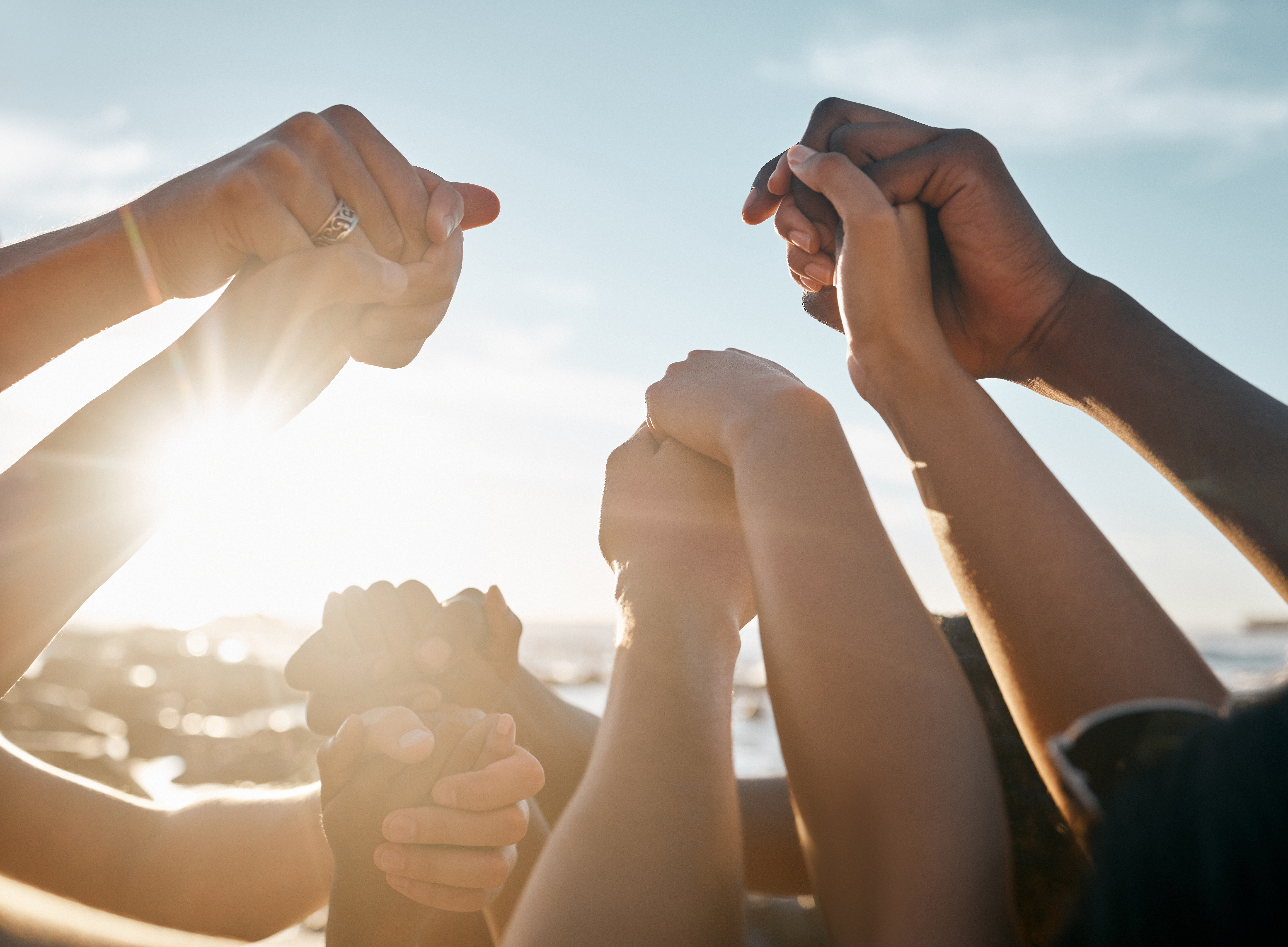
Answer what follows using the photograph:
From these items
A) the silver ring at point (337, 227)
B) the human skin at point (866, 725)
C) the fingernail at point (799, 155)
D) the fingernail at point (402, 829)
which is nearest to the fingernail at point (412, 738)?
the fingernail at point (402, 829)

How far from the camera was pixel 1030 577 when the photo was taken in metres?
1.29

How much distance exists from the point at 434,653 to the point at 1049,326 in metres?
1.64

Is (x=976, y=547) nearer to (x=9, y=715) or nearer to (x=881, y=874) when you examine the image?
(x=881, y=874)

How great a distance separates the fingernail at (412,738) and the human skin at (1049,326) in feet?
4.35

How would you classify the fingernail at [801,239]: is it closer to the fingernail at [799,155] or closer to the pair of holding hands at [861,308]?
the pair of holding hands at [861,308]

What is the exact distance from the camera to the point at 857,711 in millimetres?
1002

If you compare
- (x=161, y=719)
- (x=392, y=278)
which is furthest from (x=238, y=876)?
(x=161, y=719)

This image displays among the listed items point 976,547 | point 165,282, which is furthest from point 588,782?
point 165,282

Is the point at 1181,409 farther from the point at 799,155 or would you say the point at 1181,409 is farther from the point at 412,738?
the point at 412,738

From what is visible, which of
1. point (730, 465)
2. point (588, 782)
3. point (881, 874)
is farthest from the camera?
point (730, 465)

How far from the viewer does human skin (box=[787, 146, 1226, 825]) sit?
1169mm

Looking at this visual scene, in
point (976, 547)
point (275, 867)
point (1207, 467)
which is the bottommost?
point (275, 867)

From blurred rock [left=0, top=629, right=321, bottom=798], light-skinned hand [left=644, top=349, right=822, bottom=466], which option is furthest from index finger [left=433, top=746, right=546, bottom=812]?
blurred rock [left=0, top=629, right=321, bottom=798]

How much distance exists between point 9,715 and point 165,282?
9.30 meters
